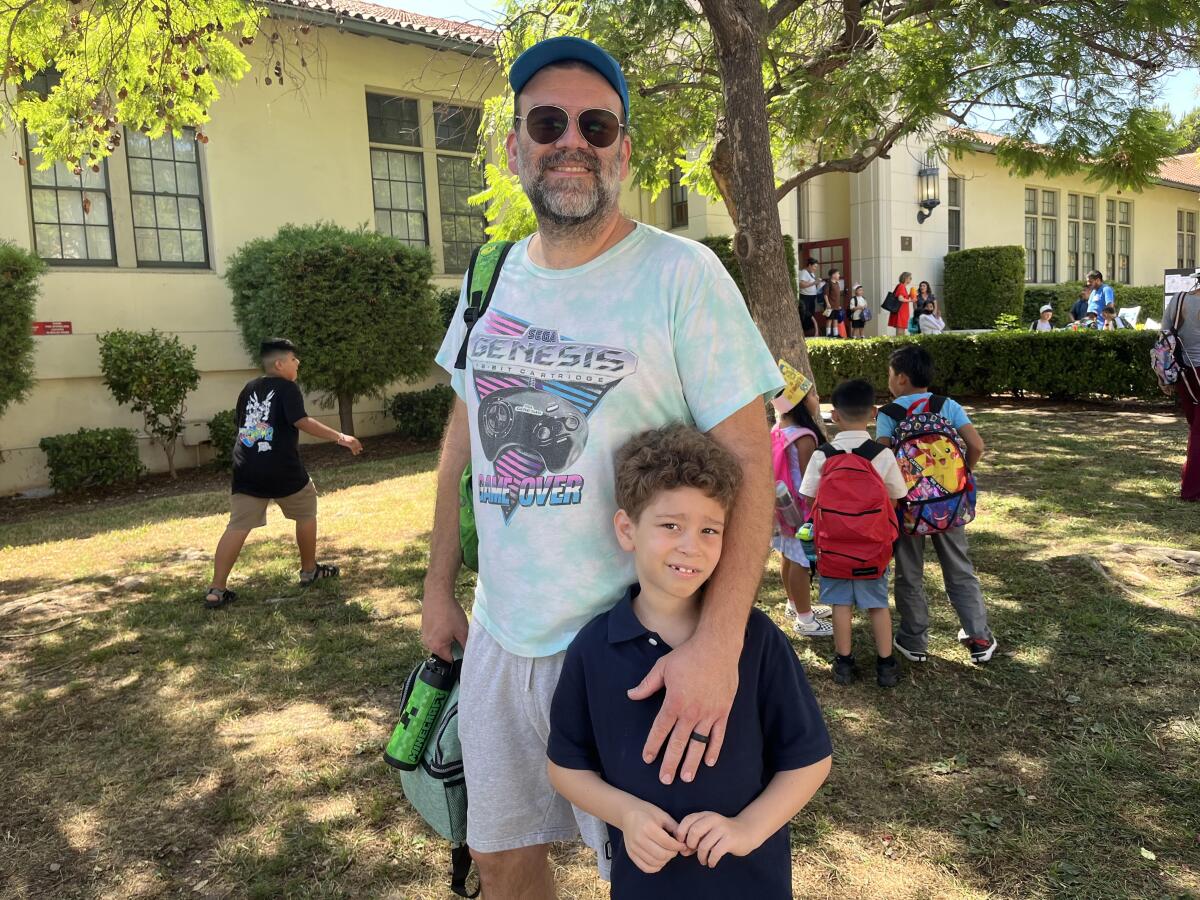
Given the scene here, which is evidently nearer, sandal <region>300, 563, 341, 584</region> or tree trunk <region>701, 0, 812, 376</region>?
sandal <region>300, 563, 341, 584</region>

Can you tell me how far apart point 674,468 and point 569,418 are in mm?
277

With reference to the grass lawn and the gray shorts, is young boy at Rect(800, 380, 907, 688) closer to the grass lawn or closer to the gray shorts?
the grass lawn

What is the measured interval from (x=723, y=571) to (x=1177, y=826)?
238 centimetres

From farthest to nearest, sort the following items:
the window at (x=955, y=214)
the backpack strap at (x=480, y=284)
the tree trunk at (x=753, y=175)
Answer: the window at (x=955, y=214)
the tree trunk at (x=753, y=175)
the backpack strap at (x=480, y=284)

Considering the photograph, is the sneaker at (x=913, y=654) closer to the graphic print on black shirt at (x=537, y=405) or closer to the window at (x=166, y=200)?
the graphic print on black shirt at (x=537, y=405)

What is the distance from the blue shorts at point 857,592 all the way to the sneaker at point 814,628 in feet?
2.11

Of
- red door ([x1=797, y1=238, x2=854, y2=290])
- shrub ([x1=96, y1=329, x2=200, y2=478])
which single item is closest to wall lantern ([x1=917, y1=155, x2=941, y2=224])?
red door ([x1=797, y1=238, x2=854, y2=290])

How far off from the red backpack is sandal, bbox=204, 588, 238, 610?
3.94m

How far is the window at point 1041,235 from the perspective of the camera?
79.9 feet

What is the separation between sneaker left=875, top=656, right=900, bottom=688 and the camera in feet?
13.4

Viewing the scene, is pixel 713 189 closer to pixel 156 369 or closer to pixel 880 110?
pixel 880 110

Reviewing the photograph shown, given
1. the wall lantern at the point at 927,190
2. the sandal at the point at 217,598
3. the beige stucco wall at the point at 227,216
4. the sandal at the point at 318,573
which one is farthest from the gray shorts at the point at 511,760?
the wall lantern at the point at 927,190

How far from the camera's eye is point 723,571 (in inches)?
64.0

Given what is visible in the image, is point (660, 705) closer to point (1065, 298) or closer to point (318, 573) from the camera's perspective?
point (318, 573)
